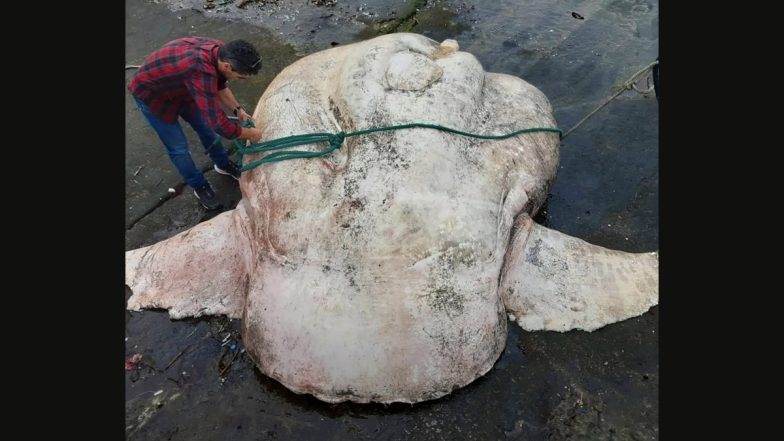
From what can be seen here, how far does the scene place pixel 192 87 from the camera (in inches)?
146

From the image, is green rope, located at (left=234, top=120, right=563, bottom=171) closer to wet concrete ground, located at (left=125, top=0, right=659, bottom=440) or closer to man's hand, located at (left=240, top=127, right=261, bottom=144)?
man's hand, located at (left=240, top=127, right=261, bottom=144)

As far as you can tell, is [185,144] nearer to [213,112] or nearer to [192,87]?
[192,87]

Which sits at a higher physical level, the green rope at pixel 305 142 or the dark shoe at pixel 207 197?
the green rope at pixel 305 142

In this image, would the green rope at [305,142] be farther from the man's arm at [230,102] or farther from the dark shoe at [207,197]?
the dark shoe at [207,197]

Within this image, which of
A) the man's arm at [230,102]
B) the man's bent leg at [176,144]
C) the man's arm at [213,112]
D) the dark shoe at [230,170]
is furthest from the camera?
the dark shoe at [230,170]

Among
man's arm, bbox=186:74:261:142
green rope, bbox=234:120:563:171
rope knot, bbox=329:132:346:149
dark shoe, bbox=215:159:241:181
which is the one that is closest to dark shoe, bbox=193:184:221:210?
dark shoe, bbox=215:159:241:181

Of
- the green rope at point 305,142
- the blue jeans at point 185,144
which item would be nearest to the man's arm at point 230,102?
the blue jeans at point 185,144

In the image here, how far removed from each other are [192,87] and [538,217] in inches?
112

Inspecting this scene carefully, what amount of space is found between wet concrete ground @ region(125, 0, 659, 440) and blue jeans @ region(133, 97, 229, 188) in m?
0.30

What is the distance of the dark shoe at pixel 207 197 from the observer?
471 centimetres

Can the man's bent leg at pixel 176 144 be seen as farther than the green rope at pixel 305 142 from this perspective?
Yes

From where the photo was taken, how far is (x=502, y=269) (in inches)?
133

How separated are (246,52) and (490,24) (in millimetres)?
4035

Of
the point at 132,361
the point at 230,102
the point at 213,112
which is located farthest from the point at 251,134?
the point at 132,361
